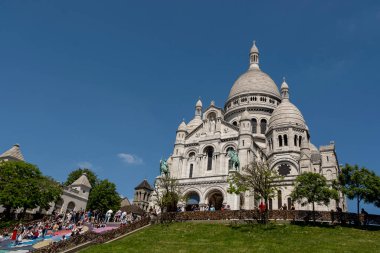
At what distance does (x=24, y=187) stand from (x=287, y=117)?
39.6 m

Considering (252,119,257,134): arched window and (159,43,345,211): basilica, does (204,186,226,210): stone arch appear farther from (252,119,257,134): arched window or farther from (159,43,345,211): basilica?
(252,119,257,134): arched window

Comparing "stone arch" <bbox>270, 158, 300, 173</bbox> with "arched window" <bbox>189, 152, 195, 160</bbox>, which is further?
"arched window" <bbox>189, 152, 195, 160</bbox>

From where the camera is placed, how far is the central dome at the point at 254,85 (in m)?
69.3

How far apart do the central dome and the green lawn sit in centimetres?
4385

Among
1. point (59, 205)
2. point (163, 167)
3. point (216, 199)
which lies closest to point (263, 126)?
point (216, 199)

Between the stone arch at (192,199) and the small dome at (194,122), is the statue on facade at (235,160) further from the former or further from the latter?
the small dome at (194,122)

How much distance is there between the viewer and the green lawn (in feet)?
70.2

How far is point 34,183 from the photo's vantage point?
4169 cm

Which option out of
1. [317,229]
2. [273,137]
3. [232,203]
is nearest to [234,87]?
[273,137]

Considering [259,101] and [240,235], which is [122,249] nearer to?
[240,235]

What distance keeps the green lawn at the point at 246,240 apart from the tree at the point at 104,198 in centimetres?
3537

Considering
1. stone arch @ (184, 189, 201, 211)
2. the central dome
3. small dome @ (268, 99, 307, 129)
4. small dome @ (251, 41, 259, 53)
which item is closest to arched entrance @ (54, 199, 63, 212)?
stone arch @ (184, 189, 201, 211)

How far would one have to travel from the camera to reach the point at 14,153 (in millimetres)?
52531

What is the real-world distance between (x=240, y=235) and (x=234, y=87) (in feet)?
167
